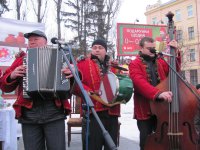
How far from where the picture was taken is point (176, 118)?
3.10 metres

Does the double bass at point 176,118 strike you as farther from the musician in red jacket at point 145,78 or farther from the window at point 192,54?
the window at point 192,54

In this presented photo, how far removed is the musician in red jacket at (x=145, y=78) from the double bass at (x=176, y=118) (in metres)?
0.21

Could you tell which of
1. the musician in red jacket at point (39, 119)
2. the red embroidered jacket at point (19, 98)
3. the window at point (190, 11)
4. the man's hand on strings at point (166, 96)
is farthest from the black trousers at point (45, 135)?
the window at point (190, 11)

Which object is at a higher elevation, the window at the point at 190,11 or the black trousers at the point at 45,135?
the window at the point at 190,11

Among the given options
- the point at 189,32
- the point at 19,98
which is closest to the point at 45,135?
the point at 19,98

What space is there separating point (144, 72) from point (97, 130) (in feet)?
2.75

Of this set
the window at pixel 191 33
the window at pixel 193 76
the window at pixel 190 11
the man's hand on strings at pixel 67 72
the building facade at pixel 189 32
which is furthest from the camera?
the window at pixel 190 11

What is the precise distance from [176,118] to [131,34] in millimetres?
9735

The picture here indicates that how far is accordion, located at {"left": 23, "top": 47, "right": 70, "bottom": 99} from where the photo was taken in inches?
106

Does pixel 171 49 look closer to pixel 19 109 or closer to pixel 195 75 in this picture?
pixel 19 109

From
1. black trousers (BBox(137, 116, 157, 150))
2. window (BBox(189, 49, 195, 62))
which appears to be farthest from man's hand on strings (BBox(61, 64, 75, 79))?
window (BBox(189, 49, 195, 62))

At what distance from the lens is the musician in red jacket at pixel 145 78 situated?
3.41 m

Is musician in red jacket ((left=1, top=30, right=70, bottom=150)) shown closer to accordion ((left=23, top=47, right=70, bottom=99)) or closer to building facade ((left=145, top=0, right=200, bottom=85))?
accordion ((left=23, top=47, right=70, bottom=99))

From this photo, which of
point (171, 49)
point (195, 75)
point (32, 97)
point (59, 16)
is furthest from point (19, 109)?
point (195, 75)
